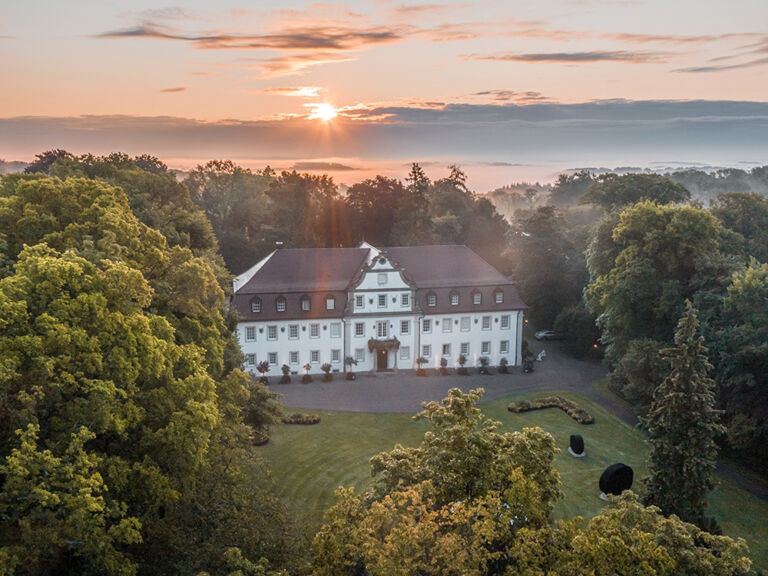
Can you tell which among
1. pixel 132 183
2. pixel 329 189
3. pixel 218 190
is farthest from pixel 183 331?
pixel 218 190

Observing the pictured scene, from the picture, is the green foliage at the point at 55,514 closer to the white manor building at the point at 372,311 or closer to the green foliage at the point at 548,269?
the white manor building at the point at 372,311

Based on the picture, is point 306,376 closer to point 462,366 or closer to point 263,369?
point 263,369

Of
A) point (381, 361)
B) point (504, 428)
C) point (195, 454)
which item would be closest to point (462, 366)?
point (381, 361)

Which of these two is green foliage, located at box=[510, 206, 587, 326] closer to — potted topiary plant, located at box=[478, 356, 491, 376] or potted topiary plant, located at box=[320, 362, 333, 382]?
potted topiary plant, located at box=[478, 356, 491, 376]

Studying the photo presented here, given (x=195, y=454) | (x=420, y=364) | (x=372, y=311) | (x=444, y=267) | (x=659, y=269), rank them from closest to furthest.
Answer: (x=195, y=454)
(x=659, y=269)
(x=372, y=311)
(x=420, y=364)
(x=444, y=267)

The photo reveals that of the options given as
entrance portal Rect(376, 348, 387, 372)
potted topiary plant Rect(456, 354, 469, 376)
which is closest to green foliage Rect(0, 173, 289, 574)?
entrance portal Rect(376, 348, 387, 372)

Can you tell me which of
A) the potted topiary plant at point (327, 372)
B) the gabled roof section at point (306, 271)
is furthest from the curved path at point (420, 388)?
the gabled roof section at point (306, 271)
